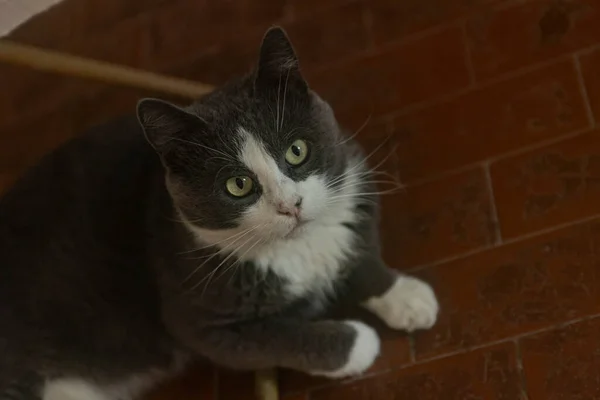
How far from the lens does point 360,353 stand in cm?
144

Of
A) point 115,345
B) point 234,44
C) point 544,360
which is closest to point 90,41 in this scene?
point 234,44

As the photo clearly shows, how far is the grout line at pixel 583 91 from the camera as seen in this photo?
1569mm

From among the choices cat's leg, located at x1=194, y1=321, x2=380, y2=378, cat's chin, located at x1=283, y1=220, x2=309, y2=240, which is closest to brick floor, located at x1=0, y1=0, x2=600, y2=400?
cat's leg, located at x1=194, y1=321, x2=380, y2=378

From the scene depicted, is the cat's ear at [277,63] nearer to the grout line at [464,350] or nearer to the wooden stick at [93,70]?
the wooden stick at [93,70]

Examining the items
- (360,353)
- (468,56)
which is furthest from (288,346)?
(468,56)

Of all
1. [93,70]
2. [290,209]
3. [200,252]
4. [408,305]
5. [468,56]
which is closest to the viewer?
[290,209]

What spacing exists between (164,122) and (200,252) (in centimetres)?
27

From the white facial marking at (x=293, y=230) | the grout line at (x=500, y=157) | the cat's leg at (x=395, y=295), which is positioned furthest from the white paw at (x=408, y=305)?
the grout line at (x=500, y=157)

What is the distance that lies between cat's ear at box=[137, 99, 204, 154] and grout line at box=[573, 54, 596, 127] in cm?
85

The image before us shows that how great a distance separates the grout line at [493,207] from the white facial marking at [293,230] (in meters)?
0.30

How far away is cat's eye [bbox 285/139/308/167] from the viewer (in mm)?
1233

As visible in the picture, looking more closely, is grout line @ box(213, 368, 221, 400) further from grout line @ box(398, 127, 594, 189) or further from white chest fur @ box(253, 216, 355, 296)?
grout line @ box(398, 127, 594, 189)

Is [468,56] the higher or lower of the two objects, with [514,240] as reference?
higher

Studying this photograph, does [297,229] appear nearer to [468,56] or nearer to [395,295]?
[395,295]
